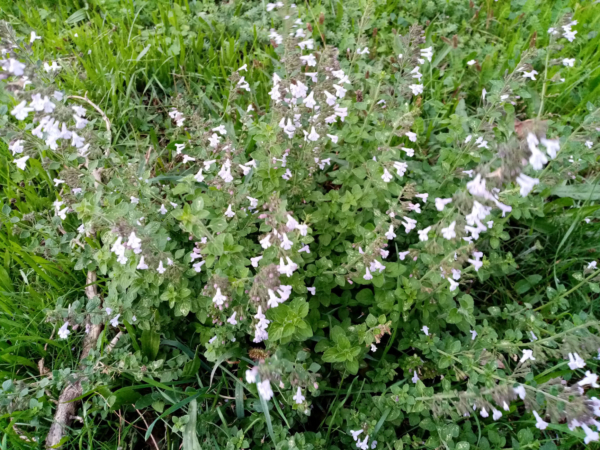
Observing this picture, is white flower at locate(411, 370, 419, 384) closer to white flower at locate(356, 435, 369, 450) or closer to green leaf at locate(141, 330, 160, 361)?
white flower at locate(356, 435, 369, 450)

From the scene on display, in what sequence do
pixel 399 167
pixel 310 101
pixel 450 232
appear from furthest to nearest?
pixel 399 167 → pixel 310 101 → pixel 450 232

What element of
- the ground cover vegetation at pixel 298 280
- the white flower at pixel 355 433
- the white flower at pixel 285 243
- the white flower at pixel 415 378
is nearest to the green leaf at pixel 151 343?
the ground cover vegetation at pixel 298 280

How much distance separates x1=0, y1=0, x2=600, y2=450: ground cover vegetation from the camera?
90.5 inches

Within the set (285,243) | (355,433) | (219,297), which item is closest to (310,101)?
(285,243)

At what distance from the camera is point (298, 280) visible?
2.58 m

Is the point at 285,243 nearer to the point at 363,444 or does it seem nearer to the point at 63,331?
the point at 363,444

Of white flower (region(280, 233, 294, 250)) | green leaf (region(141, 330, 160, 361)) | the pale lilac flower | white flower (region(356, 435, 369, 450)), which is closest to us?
the pale lilac flower

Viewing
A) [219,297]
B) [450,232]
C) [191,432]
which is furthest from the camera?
[191,432]

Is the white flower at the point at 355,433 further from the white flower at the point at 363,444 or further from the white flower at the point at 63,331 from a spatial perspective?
the white flower at the point at 63,331

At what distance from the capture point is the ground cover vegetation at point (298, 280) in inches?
90.5

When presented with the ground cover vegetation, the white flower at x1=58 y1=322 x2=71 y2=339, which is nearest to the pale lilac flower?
the ground cover vegetation

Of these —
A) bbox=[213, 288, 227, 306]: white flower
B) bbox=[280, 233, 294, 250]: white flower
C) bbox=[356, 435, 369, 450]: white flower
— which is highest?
bbox=[280, 233, 294, 250]: white flower

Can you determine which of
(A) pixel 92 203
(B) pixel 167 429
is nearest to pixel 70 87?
(A) pixel 92 203

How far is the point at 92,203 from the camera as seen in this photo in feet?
7.80
